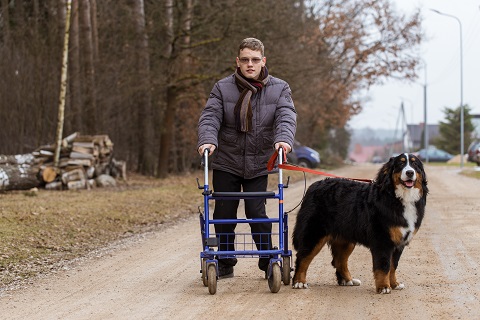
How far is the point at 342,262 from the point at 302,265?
48 centimetres

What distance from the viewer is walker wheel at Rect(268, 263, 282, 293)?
7.40 m

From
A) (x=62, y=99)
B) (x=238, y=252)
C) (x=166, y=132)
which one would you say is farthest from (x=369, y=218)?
(x=166, y=132)

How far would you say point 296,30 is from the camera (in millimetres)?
29719

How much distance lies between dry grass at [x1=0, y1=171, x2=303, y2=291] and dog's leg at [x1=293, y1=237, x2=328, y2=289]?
3015 millimetres

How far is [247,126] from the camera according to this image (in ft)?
25.4

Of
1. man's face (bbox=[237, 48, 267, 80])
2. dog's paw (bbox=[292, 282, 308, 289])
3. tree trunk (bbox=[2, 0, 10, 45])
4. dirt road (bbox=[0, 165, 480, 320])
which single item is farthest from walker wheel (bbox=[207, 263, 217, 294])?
tree trunk (bbox=[2, 0, 10, 45])

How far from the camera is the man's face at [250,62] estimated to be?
7734mm

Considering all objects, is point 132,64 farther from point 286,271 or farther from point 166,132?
point 286,271

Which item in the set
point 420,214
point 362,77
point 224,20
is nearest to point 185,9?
point 224,20

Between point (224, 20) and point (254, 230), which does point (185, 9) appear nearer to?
point (224, 20)

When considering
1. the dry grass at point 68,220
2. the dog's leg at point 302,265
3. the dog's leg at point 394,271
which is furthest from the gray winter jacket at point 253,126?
the dry grass at point 68,220

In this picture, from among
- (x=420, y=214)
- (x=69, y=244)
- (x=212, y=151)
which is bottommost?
(x=69, y=244)

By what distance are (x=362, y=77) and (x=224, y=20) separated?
1042 inches

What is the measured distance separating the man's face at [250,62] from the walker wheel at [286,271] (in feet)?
5.66
